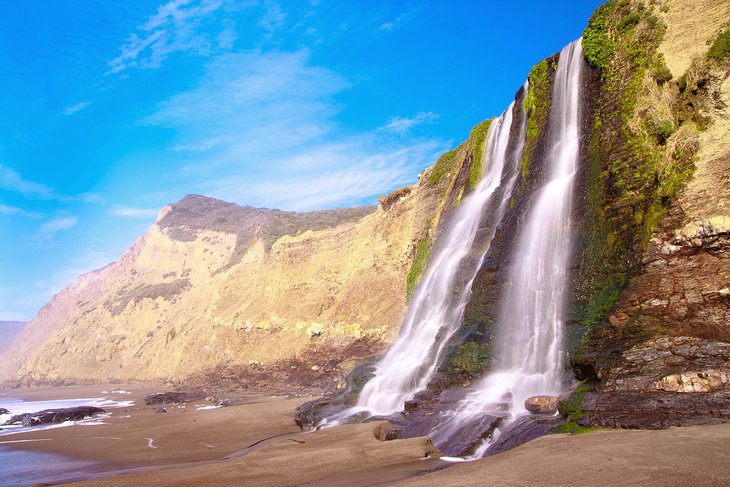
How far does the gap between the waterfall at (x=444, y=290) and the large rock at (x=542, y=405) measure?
4.82 meters

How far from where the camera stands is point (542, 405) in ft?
32.2

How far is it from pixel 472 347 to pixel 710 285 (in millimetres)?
6296

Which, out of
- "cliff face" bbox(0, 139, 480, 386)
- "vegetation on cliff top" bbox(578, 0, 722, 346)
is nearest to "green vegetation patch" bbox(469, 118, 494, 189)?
"cliff face" bbox(0, 139, 480, 386)

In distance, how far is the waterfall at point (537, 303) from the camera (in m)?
10.9

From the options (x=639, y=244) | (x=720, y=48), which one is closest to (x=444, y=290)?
(x=639, y=244)

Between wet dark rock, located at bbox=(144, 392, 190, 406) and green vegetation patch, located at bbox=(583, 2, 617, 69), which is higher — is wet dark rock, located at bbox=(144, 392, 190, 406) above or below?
below

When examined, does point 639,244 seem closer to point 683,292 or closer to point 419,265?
point 683,292

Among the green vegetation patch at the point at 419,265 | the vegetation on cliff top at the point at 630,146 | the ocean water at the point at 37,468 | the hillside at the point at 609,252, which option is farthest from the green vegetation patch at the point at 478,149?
the ocean water at the point at 37,468

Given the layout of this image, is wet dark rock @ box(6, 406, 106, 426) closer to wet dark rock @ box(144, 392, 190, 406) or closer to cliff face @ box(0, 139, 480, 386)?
wet dark rock @ box(144, 392, 190, 406)

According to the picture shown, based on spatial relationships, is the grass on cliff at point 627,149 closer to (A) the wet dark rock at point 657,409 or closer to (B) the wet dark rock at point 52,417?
(A) the wet dark rock at point 657,409

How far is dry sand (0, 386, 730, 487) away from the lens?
520 cm

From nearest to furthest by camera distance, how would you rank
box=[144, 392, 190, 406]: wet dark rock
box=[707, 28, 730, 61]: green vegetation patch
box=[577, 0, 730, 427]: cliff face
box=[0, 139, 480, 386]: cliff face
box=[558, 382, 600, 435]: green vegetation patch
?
box=[577, 0, 730, 427]: cliff face
box=[558, 382, 600, 435]: green vegetation patch
box=[707, 28, 730, 61]: green vegetation patch
box=[144, 392, 190, 406]: wet dark rock
box=[0, 139, 480, 386]: cliff face

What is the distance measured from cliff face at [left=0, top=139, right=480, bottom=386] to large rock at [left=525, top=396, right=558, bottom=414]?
12.6 metres

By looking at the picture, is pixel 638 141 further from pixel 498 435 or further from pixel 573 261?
pixel 498 435
